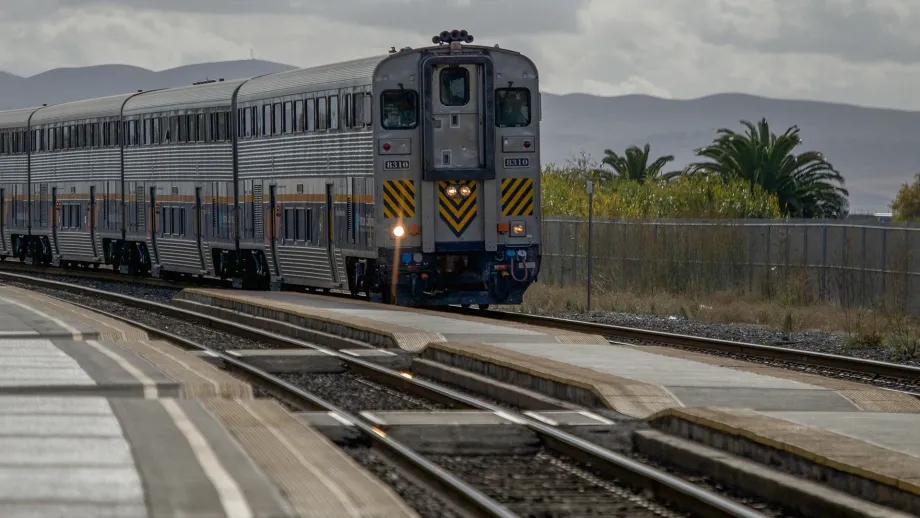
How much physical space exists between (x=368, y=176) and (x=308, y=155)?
342 cm

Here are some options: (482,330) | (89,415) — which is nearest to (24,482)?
(89,415)

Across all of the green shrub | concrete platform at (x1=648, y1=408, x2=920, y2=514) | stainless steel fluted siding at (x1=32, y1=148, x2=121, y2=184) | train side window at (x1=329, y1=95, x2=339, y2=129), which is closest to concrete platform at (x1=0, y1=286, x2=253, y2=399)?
concrete platform at (x1=648, y1=408, x2=920, y2=514)

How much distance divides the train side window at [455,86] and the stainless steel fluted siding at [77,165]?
18558 millimetres

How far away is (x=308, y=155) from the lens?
30.5 metres

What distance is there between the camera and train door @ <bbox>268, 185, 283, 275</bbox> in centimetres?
3272

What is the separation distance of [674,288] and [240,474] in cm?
2736

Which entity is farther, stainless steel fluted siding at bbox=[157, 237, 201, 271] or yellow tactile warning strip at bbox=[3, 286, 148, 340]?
stainless steel fluted siding at bbox=[157, 237, 201, 271]

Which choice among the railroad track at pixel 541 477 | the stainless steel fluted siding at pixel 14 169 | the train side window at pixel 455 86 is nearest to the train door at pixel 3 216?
the stainless steel fluted siding at pixel 14 169

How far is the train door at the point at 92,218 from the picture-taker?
46.2m

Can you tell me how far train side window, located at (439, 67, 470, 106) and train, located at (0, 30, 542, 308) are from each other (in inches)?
0.9

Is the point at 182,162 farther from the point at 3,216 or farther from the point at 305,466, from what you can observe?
the point at 305,466

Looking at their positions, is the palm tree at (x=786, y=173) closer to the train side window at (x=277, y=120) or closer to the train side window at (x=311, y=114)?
the train side window at (x=277, y=120)

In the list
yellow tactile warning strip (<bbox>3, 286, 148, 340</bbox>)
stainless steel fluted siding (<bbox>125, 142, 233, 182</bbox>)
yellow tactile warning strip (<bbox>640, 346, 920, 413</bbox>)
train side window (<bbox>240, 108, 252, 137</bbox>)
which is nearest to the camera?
yellow tactile warning strip (<bbox>640, 346, 920, 413</bbox>)

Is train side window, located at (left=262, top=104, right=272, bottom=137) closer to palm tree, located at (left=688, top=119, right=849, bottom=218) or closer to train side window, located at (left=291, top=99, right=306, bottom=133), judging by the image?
train side window, located at (left=291, top=99, right=306, bottom=133)
